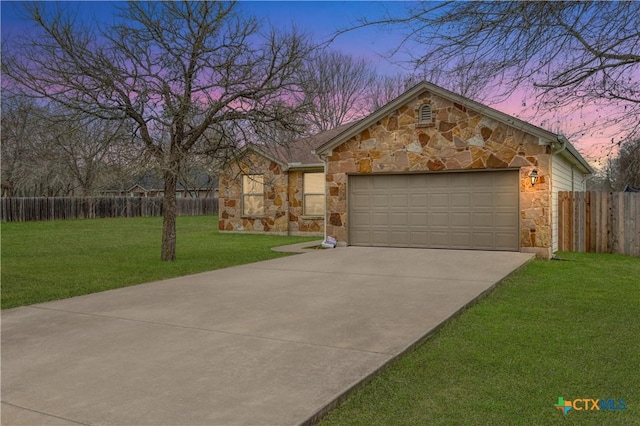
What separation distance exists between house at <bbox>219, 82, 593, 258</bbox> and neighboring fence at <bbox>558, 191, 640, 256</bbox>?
72cm

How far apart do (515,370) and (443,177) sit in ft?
33.0

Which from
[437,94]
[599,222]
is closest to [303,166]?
[437,94]

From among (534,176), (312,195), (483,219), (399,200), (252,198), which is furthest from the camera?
(252,198)

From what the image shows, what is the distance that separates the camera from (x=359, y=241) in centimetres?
1491

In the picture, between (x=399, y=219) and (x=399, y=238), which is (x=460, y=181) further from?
(x=399, y=238)

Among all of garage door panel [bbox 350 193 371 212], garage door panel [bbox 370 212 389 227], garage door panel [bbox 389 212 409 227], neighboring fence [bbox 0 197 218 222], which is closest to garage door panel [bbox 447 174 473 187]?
garage door panel [bbox 389 212 409 227]

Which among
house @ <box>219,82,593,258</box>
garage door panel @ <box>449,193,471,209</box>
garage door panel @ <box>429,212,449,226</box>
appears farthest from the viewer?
garage door panel @ <box>429,212,449,226</box>

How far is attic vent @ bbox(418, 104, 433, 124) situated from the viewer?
13562 millimetres

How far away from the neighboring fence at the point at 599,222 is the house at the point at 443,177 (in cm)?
72

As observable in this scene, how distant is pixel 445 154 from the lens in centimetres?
1341

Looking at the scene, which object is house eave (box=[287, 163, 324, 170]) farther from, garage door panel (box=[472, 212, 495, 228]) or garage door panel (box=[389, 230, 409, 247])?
garage door panel (box=[472, 212, 495, 228])

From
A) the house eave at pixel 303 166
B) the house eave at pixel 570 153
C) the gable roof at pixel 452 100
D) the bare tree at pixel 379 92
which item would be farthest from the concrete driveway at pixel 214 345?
the bare tree at pixel 379 92

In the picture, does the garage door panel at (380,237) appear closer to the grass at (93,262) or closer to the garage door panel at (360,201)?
the garage door panel at (360,201)

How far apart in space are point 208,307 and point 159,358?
2.11 meters
